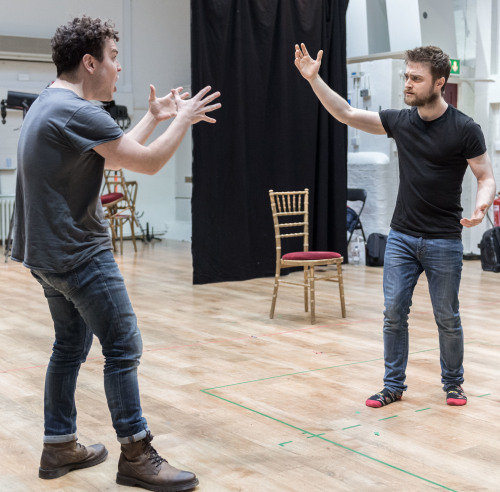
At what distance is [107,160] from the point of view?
7.14 feet

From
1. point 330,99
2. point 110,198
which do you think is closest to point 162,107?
point 330,99

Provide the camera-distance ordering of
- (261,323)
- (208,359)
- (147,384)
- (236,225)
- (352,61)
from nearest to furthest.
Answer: (147,384) < (208,359) < (261,323) < (236,225) < (352,61)

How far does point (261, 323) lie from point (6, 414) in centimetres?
226

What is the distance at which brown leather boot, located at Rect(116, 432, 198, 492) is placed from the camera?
2363 millimetres

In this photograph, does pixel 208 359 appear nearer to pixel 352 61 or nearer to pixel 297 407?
pixel 297 407

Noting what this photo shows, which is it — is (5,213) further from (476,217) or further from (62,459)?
(476,217)

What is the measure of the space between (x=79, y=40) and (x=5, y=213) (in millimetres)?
7978

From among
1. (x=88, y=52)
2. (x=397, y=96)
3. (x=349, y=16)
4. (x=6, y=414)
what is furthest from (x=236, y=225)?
(x=88, y=52)

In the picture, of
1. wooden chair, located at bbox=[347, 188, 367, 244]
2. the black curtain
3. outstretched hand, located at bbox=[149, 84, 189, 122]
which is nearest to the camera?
outstretched hand, located at bbox=[149, 84, 189, 122]

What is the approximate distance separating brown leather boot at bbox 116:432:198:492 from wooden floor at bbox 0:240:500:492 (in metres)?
0.07

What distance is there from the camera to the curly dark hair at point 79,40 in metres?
2.19

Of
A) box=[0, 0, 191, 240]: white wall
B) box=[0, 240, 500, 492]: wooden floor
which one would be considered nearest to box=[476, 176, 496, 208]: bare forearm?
box=[0, 240, 500, 492]: wooden floor

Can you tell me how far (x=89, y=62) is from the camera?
87.8 inches

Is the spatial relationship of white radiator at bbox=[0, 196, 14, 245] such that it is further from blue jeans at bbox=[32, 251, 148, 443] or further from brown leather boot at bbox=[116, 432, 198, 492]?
brown leather boot at bbox=[116, 432, 198, 492]
